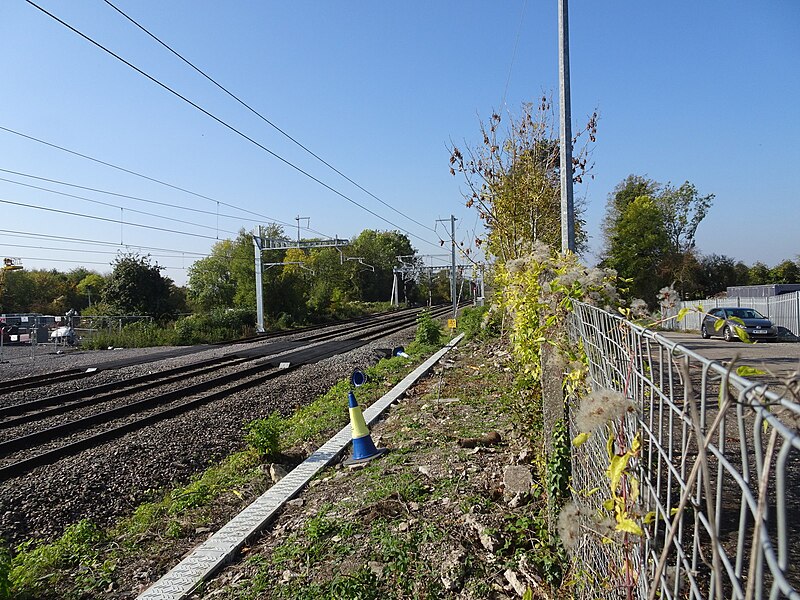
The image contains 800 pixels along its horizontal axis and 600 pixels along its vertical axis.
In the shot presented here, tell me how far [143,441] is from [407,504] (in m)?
6.23

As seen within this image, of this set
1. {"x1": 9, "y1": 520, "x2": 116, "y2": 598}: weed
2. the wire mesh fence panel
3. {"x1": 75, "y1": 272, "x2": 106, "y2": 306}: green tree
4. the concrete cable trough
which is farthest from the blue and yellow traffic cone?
{"x1": 75, "y1": 272, "x2": 106, "y2": 306}: green tree

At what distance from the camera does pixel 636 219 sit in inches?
1946

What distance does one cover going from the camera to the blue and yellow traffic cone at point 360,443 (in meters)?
6.44

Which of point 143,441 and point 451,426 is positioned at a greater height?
point 451,426

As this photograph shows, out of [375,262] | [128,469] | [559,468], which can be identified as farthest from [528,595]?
[375,262]

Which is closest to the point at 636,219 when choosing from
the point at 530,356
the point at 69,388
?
the point at 69,388

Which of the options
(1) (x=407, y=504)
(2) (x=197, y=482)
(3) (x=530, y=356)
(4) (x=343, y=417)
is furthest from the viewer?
(4) (x=343, y=417)

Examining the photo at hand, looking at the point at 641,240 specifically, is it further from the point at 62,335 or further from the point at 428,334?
the point at 62,335

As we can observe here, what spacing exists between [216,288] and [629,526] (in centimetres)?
5201

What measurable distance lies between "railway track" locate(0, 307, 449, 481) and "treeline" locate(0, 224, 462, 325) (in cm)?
2180

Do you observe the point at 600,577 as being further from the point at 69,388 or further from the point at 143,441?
the point at 69,388

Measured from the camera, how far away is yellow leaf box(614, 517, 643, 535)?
1.63 m

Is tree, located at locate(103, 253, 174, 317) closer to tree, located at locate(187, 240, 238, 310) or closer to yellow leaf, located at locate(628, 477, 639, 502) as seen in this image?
tree, located at locate(187, 240, 238, 310)

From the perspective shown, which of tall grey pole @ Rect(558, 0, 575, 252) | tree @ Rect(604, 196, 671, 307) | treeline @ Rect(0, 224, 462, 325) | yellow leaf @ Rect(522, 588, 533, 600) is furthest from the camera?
tree @ Rect(604, 196, 671, 307)
